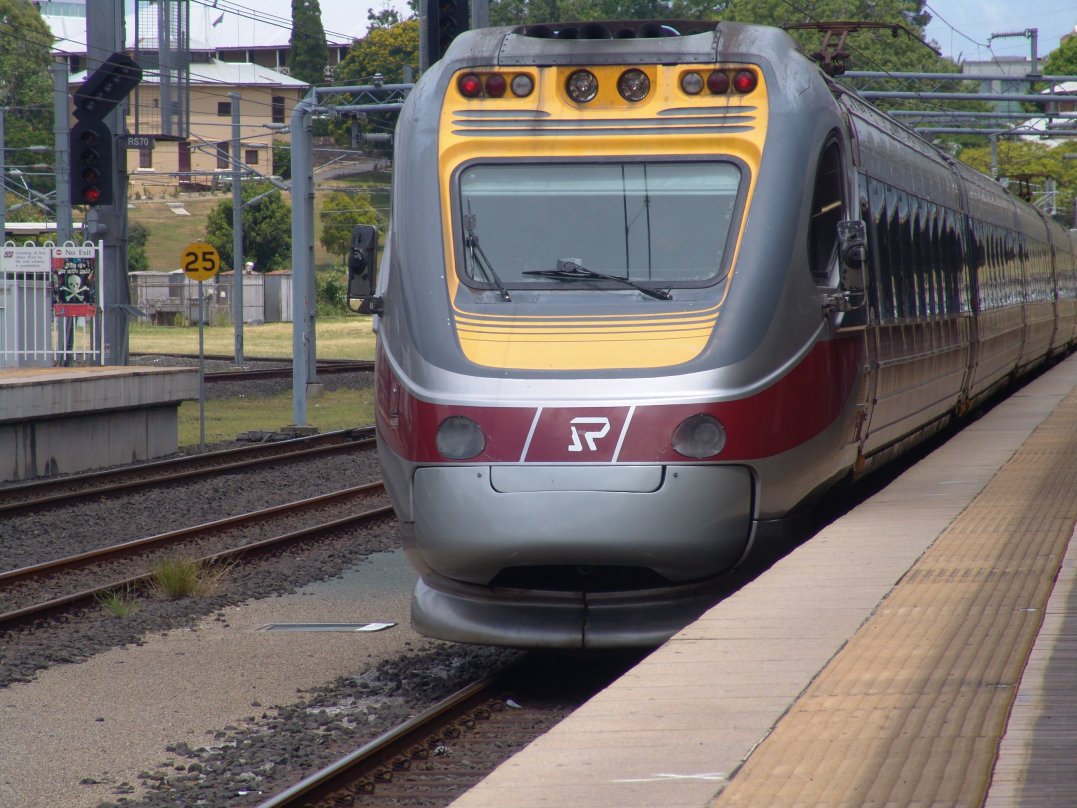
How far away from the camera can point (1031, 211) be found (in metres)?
26.4

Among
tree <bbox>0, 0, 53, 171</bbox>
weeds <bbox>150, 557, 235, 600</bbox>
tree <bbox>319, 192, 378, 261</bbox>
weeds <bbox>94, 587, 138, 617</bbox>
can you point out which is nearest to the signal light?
weeds <bbox>150, 557, 235, 600</bbox>

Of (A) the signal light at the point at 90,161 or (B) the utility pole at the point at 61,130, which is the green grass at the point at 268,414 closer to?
(B) the utility pole at the point at 61,130

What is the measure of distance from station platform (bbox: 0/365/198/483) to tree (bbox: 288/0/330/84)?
89.2 m

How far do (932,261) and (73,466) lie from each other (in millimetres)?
9854

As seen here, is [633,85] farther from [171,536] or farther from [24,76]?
[24,76]

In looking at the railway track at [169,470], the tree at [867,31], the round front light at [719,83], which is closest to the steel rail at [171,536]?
the railway track at [169,470]

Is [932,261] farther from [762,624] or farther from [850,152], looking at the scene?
[762,624]

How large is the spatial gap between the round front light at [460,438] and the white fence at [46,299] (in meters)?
12.7

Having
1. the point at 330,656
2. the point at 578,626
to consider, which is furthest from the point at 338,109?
the point at 578,626

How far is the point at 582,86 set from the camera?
765 cm

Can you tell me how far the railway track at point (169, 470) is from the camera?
1461 centimetres

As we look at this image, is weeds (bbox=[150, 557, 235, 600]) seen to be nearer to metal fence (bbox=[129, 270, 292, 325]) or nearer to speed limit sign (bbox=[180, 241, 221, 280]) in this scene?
speed limit sign (bbox=[180, 241, 221, 280])

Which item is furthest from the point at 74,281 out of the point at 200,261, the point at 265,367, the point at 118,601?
the point at 265,367

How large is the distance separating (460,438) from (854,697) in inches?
109
